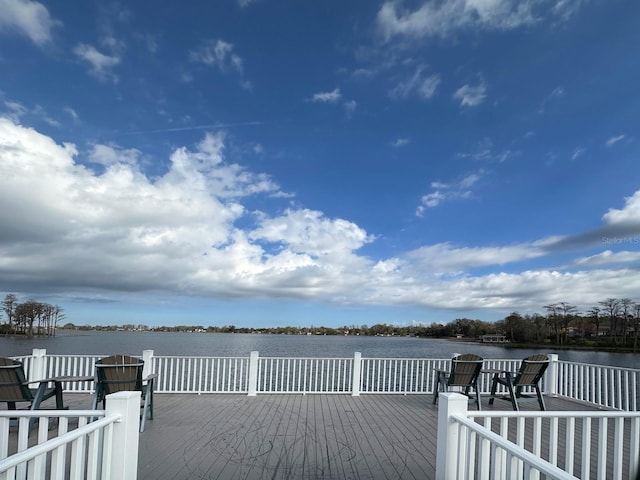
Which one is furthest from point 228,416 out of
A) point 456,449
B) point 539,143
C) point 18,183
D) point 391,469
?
point 539,143

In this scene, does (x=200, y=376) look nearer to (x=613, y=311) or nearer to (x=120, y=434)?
(x=120, y=434)

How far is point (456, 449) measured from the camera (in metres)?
2.57

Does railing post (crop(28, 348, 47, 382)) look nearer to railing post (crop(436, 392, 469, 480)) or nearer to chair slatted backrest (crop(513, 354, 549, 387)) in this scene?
railing post (crop(436, 392, 469, 480))

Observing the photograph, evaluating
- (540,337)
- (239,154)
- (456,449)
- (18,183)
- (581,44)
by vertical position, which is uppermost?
(581,44)

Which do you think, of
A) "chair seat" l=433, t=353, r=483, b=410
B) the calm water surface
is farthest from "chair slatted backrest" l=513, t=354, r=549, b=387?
the calm water surface

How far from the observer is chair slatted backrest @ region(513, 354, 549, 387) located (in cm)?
611

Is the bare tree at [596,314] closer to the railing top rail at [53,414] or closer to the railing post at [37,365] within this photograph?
the railing post at [37,365]

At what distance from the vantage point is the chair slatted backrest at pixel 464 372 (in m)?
6.23

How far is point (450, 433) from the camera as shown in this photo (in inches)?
102

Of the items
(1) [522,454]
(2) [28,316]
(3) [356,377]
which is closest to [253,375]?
(3) [356,377]

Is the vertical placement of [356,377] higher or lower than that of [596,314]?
higher

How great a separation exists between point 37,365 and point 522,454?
794 cm

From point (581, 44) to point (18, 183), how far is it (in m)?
12.7

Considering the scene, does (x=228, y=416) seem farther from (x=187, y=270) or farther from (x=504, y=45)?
(x=187, y=270)
